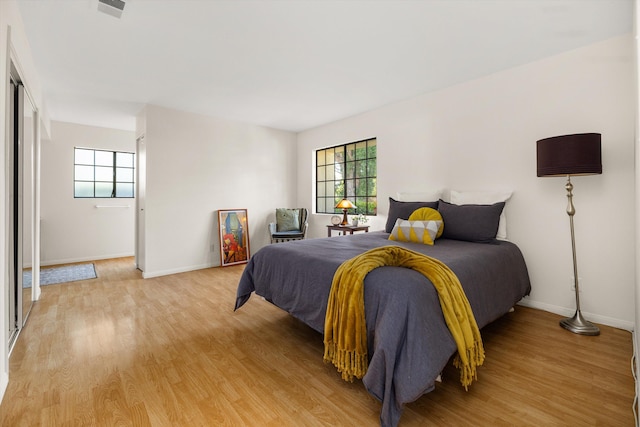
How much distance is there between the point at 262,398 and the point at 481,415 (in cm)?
116

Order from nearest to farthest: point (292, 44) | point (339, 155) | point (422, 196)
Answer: point (292, 44) → point (422, 196) → point (339, 155)

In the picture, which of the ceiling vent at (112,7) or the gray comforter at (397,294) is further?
the ceiling vent at (112,7)

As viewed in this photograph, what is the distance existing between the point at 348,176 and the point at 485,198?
7.88ft

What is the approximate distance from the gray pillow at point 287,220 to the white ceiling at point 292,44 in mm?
2083

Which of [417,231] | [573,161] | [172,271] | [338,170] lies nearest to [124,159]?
[172,271]

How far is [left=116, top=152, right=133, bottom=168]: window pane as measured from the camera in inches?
227

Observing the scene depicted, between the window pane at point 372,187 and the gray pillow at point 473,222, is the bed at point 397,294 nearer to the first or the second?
the gray pillow at point 473,222

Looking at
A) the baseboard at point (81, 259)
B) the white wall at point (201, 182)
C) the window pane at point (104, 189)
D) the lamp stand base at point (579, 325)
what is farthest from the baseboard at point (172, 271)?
the lamp stand base at point (579, 325)

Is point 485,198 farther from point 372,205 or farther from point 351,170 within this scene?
point 351,170

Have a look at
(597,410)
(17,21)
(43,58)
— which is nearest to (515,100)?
(597,410)

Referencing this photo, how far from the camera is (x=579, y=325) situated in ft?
8.14

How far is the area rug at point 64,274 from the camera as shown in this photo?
391cm

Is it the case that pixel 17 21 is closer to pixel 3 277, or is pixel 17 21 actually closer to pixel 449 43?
pixel 3 277

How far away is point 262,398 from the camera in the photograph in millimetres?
1661
